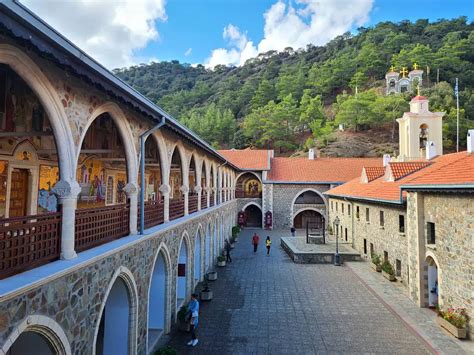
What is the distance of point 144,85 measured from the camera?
110125 mm

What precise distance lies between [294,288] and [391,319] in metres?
4.35

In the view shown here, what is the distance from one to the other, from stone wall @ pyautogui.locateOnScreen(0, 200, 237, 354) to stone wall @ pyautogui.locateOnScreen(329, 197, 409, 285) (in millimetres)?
10562

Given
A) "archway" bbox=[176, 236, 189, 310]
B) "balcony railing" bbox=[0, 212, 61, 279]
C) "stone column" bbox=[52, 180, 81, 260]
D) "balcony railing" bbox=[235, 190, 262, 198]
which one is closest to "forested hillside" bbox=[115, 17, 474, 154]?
"balcony railing" bbox=[235, 190, 262, 198]

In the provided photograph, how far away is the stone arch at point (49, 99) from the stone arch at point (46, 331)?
1.87 metres

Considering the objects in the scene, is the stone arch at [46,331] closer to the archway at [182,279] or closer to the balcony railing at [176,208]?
the balcony railing at [176,208]

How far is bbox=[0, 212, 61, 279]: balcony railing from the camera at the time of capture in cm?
370

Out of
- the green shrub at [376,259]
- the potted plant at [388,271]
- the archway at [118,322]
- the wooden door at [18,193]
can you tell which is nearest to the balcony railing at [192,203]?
the wooden door at [18,193]

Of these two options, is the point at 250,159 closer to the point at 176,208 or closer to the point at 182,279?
the point at 182,279

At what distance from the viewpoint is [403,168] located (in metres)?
17.6

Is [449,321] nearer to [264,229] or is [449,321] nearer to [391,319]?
[391,319]

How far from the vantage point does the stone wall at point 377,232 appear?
14359 mm

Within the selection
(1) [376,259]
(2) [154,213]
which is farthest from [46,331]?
(1) [376,259]

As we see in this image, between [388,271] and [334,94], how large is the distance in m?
66.9

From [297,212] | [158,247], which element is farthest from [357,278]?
[297,212]
